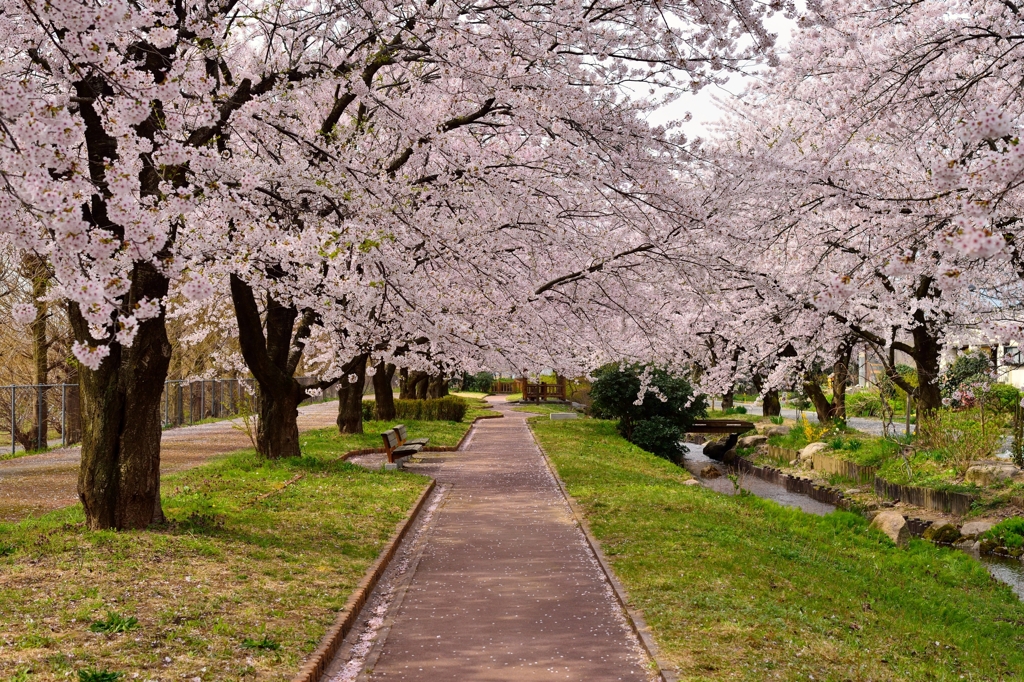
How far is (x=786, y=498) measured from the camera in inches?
787

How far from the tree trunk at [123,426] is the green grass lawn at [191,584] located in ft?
1.08

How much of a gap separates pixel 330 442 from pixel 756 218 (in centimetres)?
1381

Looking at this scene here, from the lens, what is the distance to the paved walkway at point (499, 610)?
632cm

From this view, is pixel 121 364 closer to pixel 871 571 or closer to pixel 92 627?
pixel 92 627

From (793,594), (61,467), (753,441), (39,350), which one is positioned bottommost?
(753,441)

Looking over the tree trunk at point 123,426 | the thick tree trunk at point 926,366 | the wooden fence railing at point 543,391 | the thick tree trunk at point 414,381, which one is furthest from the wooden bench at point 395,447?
the wooden fence railing at point 543,391

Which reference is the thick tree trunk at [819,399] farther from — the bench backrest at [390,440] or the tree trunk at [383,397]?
the bench backrest at [390,440]

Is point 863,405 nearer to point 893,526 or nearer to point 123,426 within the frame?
point 893,526

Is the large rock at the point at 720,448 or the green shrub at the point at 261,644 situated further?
the large rock at the point at 720,448

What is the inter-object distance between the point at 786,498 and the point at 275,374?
1141cm

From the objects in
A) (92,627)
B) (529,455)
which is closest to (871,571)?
(92,627)

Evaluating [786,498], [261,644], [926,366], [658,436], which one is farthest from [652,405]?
[261,644]

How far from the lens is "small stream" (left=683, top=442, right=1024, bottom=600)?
12297 millimetres

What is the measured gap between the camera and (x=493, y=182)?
10.5 m
